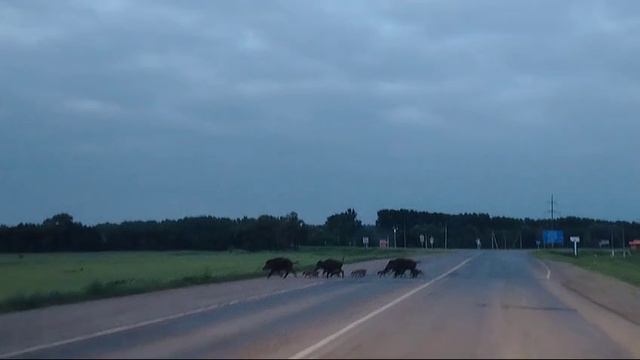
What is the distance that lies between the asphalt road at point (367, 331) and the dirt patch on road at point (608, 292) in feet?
2.80

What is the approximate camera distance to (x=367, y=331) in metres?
23.2

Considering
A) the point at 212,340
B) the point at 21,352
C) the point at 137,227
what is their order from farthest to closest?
the point at 137,227
the point at 212,340
the point at 21,352

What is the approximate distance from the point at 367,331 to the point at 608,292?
26.7 m

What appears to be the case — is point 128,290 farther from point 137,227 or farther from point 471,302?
point 137,227

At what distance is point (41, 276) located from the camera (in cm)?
5625

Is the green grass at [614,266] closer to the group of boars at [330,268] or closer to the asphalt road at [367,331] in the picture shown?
the group of boars at [330,268]

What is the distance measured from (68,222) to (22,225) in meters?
8.09

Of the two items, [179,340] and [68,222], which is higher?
[68,222]

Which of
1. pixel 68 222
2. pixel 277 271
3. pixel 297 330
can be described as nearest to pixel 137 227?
pixel 68 222

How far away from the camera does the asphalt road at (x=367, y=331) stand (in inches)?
738

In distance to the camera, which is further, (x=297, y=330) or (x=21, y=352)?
(x=297, y=330)

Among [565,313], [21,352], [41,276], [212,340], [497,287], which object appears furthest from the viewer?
[41,276]

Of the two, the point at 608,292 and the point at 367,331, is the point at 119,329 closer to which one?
the point at 367,331

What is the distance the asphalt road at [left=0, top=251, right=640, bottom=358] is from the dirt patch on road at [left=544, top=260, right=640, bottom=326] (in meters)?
0.85
